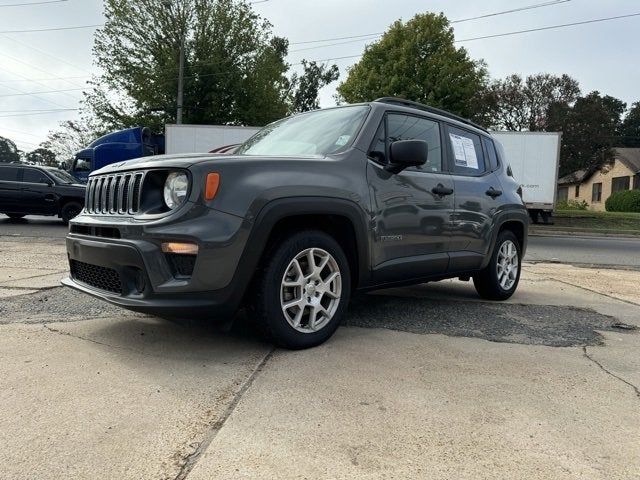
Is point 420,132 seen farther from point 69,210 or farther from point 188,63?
point 188,63

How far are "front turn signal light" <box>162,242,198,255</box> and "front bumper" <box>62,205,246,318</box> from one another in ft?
0.08

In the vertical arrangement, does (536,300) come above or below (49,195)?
below

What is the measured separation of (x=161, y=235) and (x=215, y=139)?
15.1 meters

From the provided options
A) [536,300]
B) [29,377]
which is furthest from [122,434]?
[536,300]

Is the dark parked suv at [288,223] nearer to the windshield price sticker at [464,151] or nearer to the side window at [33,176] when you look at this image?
the windshield price sticker at [464,151]

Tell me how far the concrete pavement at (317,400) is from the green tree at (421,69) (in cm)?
2630

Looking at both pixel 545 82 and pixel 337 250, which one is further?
pixel 545 82

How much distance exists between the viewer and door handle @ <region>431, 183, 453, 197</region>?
436 cm

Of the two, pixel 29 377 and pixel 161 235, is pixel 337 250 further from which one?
pixel 29 377

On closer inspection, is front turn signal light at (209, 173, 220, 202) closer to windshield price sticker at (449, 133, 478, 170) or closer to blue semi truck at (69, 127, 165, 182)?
windshield price sticker at (449, 133, 478, 170)

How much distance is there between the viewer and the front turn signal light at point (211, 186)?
3000 mm

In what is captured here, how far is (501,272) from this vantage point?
5531mm

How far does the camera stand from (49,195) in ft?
46.3

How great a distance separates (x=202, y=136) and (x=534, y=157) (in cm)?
1166
